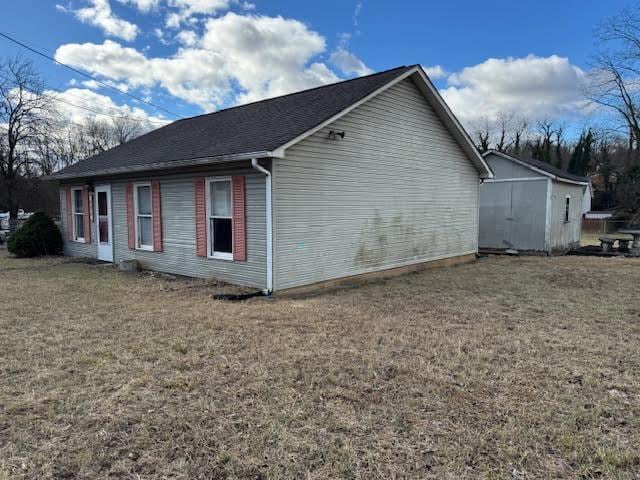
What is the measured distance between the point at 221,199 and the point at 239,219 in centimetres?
79

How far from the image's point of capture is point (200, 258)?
8.62 metres

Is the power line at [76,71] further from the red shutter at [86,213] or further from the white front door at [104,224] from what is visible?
the white front door at [104,224]

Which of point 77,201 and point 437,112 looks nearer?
point 437,112

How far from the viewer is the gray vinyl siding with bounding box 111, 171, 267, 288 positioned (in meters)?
7.44

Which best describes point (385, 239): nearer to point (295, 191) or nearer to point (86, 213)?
point (295, 191)

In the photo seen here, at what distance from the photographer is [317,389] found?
142 inches

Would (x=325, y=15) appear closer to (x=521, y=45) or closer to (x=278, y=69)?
(x=278, y=69)

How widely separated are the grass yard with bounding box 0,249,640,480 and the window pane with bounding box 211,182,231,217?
1976 mm

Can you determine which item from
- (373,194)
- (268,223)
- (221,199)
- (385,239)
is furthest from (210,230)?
(385,239)

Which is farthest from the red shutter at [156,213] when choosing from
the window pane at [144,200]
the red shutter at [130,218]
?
the red shutter at [130,218]

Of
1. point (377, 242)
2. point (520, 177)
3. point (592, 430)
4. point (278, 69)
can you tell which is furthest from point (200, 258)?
point (278, 69)

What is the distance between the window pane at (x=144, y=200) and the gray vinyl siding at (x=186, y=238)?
0.27 metres

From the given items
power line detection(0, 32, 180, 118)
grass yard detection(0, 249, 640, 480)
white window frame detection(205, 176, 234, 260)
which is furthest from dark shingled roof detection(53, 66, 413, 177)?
power line detection(0, 32, 180, 118)

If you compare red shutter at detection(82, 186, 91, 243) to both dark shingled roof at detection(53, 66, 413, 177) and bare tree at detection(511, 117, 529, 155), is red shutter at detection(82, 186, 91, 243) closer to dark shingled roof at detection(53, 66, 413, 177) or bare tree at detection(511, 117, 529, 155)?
dark shingled roof at detection(53, 66, 413, 177)
